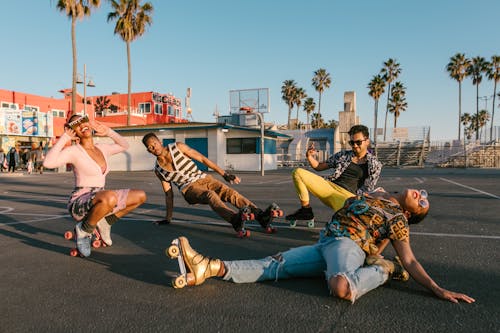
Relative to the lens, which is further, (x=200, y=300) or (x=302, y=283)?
(x=302, y=283)

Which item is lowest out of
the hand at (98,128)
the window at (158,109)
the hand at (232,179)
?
the hand at (232,179)

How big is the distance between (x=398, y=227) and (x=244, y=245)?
7.18ft

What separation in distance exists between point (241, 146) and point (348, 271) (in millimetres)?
26027

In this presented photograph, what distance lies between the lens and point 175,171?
568cm

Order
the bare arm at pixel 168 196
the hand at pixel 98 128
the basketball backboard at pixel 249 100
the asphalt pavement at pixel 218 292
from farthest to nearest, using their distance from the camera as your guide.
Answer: the basketball backboard at pixel 249 100 < the bare arm at pixel 168 196 < the hand at pixel 98 128 < the asphalt pavement at pixel 218 292

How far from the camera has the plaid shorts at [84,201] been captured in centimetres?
416

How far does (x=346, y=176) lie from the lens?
538cm

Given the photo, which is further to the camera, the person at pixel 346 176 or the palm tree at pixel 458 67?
the palm tree at pixel 458 67

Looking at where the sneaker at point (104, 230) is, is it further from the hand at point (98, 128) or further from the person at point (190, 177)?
the person at point (190, 177)

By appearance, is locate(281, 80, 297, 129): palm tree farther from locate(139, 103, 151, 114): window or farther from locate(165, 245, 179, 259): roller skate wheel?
locate(165, 245, 179, 259): roller skate wheel

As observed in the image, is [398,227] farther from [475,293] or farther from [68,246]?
[68,246]

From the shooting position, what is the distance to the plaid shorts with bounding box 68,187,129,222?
4.16 m

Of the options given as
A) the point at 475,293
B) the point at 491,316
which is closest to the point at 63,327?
the point at 491,316

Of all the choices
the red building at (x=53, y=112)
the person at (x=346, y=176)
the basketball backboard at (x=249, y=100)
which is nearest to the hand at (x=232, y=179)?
the person at (x=346, y=176)
